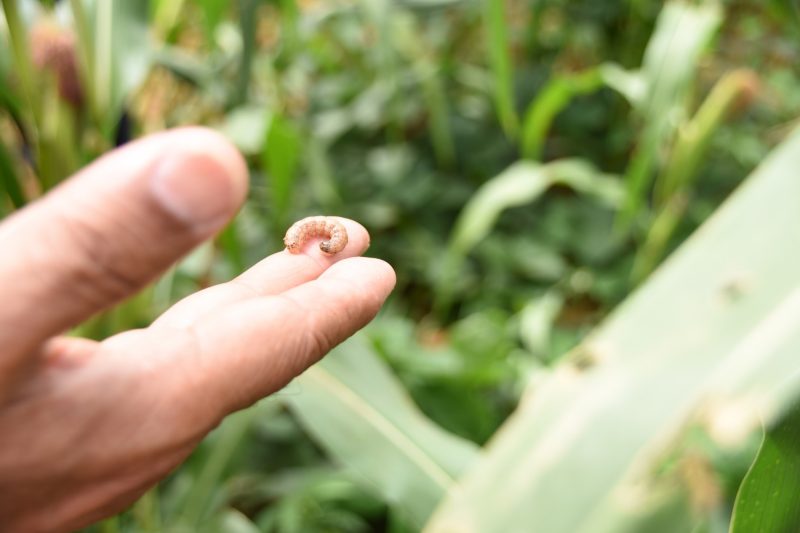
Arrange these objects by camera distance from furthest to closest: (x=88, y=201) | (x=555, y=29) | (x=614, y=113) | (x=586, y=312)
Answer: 1. (x=555, y=29)
2. (x=614, y=113)
3. (x=586, y=312)
4. (x=88, y=201)

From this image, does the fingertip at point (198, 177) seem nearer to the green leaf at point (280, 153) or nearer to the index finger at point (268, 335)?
the index finger at point (268, 335)

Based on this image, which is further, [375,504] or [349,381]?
[375,504]

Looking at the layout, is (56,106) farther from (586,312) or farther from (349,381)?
(586,312)

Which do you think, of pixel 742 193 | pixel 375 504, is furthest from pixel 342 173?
pixel 742 193

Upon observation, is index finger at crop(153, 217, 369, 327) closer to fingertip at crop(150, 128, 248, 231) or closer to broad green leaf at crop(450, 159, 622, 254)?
fingertip at crop(150, 128, 248, 231)

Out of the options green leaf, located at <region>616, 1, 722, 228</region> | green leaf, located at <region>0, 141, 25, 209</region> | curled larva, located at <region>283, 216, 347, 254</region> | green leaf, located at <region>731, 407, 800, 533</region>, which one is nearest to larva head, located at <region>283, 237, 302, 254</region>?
curled larva, located at <region>283, 216, 347, 254</region>

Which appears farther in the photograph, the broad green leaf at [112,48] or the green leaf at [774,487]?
the broad green leaf at [112,48]

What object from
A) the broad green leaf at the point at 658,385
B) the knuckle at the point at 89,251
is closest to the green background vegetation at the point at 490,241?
the broad green leaf at the point at 658,385
